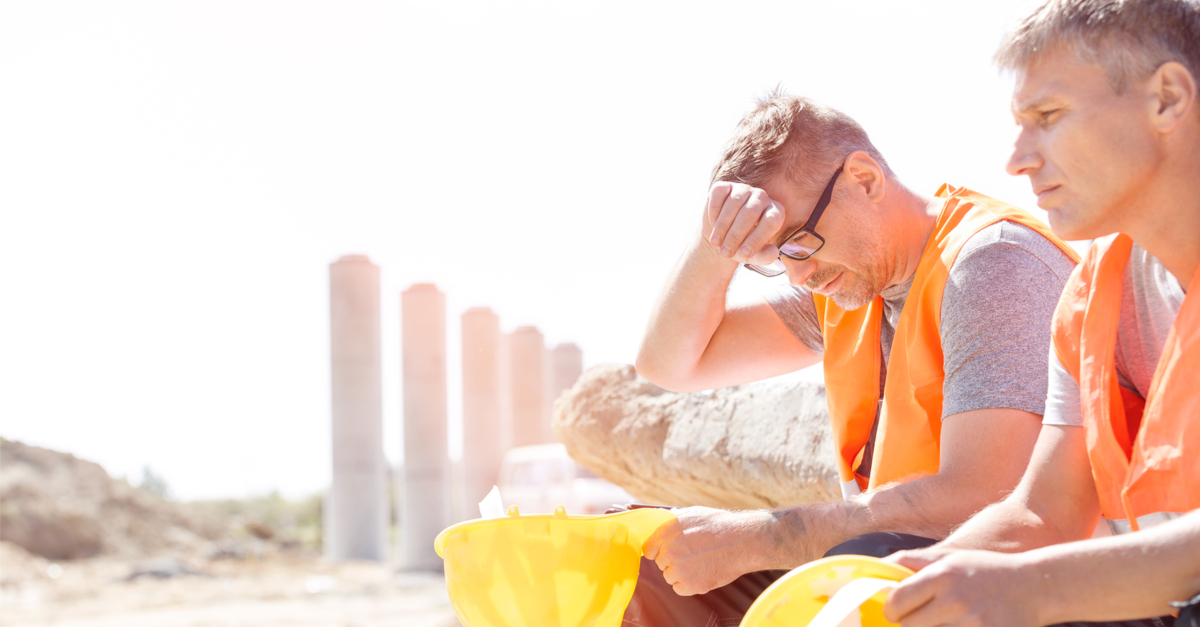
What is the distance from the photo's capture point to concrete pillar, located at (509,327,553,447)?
16453mm

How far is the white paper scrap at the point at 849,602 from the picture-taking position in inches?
42.7

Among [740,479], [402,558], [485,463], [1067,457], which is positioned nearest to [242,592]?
[402,558]

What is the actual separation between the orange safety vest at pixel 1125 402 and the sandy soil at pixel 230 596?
4420mm

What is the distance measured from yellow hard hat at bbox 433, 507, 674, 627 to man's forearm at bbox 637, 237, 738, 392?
0.75 m

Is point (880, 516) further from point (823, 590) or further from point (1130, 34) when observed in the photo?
point (1130, 34)

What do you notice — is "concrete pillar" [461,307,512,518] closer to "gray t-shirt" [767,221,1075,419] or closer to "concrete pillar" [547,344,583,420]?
"concrete pillar" [547,344,583,420]

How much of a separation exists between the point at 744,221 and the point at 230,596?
902cm

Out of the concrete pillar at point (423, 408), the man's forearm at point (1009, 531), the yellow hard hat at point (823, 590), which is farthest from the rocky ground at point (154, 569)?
the yellow hard hat at point (823, 590)

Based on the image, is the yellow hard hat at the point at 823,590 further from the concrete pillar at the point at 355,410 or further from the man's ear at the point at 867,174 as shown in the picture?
the concrete pillar at the point at 355,410

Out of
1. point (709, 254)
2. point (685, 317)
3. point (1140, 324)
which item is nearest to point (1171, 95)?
point (1140, 324)

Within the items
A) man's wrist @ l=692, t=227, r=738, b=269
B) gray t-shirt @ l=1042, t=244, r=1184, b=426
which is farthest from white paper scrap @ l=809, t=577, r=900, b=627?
man's wrist @ l=692, t=227, r=738, b=269

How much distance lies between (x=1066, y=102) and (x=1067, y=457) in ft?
1.58

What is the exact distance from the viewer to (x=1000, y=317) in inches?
65.5

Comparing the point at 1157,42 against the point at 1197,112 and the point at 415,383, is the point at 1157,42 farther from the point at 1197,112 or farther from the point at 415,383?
the point at 415,383
